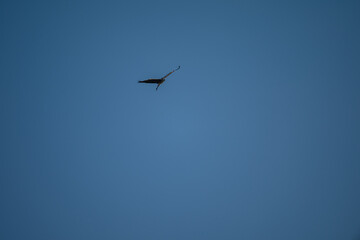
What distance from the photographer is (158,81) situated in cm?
1159

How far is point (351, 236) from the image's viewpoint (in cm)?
1802

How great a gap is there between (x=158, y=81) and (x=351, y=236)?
19530mm

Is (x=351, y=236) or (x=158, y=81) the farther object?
(x=351, y=236)

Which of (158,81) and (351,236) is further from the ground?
(158,81)
